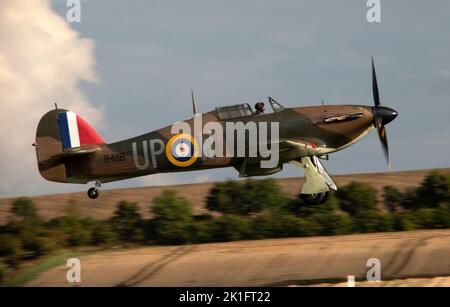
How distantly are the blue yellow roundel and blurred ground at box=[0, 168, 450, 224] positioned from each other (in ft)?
27.2

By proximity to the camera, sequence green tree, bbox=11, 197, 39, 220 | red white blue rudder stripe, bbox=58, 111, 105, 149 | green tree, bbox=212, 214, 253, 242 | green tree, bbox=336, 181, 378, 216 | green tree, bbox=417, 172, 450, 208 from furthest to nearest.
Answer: green tree, bbox=11, 197, 39, 220, green tree, bbox=417, 172, 450, 208, green tree, bbox=336, 181, 378, 216, green tree, bbox=212, 214, 253, 242, red white blue rudder stripe, bbox=58, 111, 105, 149

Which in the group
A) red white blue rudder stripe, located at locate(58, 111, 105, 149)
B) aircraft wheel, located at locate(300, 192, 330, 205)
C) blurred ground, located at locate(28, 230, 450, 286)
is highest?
red white blue rudder stripe, located at locate(58, 111, 105, 149)

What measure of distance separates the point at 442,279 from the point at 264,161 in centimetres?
571

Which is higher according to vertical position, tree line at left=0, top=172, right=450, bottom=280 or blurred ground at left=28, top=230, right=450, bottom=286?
tree line at left=0, top=172, right=450, bottom=280

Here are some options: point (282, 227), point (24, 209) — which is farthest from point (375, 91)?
point (24, 209)

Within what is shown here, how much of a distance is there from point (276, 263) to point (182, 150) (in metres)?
3.97

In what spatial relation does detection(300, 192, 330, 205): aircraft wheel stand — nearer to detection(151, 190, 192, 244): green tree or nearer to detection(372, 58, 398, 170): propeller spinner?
detection(372, 58, 398, 170): propeller spinner

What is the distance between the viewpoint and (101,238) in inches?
884

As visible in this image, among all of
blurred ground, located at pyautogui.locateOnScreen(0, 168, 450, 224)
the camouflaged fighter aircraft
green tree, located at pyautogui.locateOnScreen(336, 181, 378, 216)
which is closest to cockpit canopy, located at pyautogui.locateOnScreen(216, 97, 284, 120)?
the camouflaged fighter aircraft

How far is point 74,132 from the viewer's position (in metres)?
20.8

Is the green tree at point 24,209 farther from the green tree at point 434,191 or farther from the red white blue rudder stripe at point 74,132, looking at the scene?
the green tree at point 434,191

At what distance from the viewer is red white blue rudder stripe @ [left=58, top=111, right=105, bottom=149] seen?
20.7 m

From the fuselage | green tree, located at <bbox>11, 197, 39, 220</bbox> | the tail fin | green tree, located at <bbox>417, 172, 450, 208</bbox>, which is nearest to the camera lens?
the fuselage
